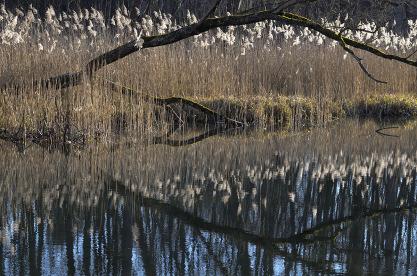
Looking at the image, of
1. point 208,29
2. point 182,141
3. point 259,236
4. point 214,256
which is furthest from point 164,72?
point 214,256

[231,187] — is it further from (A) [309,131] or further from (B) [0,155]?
(A) [309,131]

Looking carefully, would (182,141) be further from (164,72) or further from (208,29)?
(164,72)

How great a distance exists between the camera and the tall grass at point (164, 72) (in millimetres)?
7027

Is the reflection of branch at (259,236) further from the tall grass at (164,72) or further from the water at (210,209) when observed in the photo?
the tall grass at (164,72)

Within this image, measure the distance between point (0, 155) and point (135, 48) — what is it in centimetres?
159

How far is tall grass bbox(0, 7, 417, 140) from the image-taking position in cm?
703

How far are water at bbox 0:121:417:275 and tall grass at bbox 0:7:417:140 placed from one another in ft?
1.61

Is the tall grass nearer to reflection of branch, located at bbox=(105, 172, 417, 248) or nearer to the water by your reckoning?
the water

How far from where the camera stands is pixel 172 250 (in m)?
3.67

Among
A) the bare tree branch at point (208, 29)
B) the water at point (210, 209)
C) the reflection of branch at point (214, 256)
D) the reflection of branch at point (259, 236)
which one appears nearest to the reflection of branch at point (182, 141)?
the water at point (210, 209)

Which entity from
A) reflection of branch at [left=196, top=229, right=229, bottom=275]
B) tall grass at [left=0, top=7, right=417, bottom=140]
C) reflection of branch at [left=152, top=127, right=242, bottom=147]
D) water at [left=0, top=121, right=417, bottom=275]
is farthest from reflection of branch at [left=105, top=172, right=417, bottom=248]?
tall grass at [left=0, top=7, right=417, bottom=140]

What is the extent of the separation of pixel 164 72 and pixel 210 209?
4.23m

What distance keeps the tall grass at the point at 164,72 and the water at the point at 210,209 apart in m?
0.49

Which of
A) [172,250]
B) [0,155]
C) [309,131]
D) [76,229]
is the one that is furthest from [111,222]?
[309,131]
